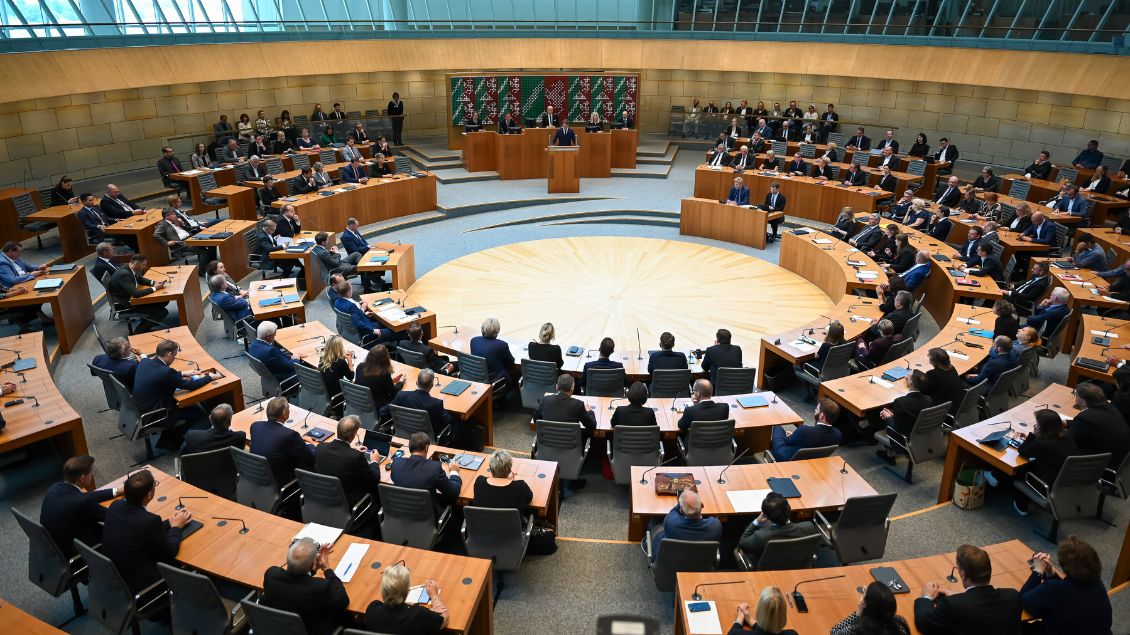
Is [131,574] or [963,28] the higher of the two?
[963,28]

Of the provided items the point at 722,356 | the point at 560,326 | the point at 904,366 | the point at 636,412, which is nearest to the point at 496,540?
the point at 636,412

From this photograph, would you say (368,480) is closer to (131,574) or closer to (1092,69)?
(131,574)

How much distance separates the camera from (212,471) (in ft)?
22.0

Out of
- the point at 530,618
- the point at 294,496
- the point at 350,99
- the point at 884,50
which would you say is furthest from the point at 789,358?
the point at 350,99

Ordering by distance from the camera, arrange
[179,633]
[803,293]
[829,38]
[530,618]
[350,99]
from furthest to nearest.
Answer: [350,99]
[829,38]
[803,293]
[530,618]
[179,633]

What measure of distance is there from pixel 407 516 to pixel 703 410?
3.12 m

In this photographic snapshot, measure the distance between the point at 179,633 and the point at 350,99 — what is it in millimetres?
22280

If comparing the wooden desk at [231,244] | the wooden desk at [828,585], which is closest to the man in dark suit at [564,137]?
the wooden desk at [231,244]

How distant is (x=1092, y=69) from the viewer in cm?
1725

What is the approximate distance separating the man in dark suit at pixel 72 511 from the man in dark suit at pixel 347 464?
169 cm

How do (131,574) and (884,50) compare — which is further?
(884,50)

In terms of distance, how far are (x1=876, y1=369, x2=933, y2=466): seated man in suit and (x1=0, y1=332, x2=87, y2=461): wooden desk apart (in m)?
8.47

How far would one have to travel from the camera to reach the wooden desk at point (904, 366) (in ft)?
26.9

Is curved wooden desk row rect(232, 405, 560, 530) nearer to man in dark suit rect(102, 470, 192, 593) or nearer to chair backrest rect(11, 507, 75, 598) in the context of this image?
man in dark suit rect(102, 470, 192, 593)
